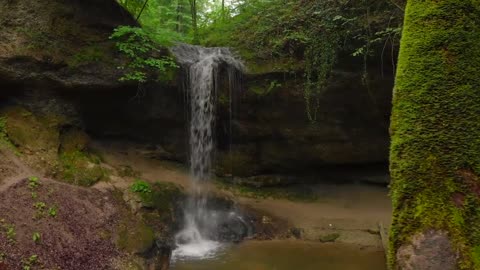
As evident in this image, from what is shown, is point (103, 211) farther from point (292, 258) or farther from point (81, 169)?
point (292, 258)

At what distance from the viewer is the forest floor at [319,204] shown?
10.0 meters

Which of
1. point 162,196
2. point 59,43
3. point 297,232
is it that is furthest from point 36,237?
point 297,232

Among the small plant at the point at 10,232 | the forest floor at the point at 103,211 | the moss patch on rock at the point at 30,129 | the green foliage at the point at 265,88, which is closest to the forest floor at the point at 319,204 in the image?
the forest floor at the point at 103,211

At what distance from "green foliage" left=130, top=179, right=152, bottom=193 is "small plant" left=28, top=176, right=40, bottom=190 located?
8.08 feet

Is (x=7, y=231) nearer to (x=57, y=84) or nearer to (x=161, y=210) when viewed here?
(x=161, y=210)

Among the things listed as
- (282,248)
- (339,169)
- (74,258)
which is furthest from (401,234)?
(339,169)

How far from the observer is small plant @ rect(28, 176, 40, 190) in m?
7.18

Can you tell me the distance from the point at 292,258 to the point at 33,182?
213 inches

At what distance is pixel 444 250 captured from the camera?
224 centimetres

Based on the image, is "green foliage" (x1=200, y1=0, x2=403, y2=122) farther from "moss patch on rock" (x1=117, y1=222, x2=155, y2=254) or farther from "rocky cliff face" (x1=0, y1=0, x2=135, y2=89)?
Answer: "moss patch on rock" (x1=117, y1=222, x2=155, y2=254)

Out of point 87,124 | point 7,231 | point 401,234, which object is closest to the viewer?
point 401,234

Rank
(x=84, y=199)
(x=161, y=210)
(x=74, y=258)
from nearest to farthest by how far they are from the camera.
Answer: (x=74, y=258), (x=84, y=199), (x=161, y=210)

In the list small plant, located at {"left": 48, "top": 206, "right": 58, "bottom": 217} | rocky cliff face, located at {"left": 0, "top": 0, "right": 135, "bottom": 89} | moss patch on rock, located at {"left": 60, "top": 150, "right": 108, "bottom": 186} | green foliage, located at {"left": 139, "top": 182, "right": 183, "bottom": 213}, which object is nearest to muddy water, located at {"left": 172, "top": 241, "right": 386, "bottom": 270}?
green foliage, located at {"left": 139, "top": 182, "right": 183, "bottom": 213}

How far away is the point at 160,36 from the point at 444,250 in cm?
1032
